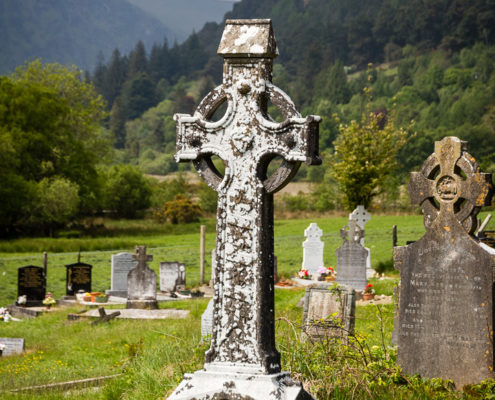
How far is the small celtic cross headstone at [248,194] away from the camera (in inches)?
216

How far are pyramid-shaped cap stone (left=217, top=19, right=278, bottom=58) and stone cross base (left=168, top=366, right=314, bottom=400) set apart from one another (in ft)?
7.86

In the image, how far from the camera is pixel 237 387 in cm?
526

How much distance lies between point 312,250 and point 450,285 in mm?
17667

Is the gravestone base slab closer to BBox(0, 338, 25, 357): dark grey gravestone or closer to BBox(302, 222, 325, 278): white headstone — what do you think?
BBox(302, 222, 325, 278): white headstone

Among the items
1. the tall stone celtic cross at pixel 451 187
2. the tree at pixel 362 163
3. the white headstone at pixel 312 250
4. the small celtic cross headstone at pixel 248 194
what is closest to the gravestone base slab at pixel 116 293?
the white headstone at pixel 312 250

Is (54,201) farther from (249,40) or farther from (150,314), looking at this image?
(249,40)

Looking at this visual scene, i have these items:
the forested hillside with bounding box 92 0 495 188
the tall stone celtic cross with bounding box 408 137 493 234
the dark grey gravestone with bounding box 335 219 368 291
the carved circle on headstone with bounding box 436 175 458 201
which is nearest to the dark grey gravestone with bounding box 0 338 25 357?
the tall stone celtic cross with bounding box 408 137 493 234

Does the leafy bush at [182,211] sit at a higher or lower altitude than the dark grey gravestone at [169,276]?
higher

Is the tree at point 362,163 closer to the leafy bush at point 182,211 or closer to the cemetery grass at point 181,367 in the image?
the cemetery grass at point 181,367

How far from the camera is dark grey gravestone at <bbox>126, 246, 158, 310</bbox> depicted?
19281mm

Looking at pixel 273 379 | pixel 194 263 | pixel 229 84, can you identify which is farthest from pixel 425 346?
pixel 194 263

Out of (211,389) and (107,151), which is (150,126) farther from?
(211,389)

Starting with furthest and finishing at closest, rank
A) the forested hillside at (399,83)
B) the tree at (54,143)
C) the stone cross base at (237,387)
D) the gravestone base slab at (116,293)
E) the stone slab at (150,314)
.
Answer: the forested hillside at (399,83) < the tree at (54,143) < the gravestone base slab at (116,293) < the stone slab at (150,314) < the stone cross base at (237,387)

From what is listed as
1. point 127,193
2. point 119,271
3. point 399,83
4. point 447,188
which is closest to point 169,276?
point 119,271
